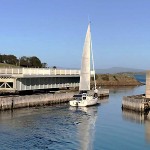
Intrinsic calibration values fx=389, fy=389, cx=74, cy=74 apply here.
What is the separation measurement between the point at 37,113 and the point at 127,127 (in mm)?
16951

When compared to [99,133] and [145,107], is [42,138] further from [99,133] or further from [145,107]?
[145,107]

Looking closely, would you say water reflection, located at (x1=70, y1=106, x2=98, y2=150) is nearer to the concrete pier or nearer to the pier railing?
the concrete pier

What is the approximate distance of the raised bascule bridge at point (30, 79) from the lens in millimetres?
72000

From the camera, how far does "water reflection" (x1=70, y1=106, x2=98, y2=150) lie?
43150 mm

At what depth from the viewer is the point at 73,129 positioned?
5106 cm

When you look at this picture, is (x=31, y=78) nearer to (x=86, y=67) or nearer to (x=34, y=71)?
(x=34, y=71)

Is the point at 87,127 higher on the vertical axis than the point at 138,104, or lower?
lower

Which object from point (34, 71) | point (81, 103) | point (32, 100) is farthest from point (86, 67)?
point (32, 100)

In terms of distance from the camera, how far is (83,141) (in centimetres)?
4400

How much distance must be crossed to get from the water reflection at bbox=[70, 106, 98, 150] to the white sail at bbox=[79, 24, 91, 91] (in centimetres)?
1361

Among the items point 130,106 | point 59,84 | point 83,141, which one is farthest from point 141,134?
point 59,84

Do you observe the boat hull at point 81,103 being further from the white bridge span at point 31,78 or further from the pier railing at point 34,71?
the pier railing at point 34,71

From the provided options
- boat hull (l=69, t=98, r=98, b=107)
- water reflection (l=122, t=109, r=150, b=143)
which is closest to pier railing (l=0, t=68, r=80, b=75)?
boat hull (l=69, t=98, r=98, b=107)

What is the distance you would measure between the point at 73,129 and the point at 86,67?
4004cm
